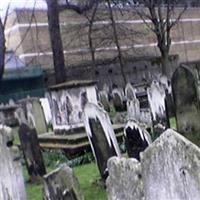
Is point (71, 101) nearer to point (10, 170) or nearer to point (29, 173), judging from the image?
point (29, 173)

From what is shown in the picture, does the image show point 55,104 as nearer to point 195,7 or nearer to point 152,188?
point 152,188

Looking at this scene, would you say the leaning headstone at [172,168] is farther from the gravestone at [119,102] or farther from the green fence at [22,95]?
the green fence at [22,95]

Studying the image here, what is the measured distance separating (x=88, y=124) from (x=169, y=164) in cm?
332

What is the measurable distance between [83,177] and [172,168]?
13.9 ft

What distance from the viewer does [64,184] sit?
12.7 ft

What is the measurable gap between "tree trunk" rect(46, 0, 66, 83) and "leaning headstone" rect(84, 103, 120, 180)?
27.4 ft

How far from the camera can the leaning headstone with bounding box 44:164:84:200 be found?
3.83 metres

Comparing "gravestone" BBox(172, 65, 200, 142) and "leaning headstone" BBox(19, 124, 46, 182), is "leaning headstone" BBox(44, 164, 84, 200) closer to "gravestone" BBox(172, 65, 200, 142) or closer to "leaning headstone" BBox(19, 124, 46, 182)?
"gravestone" BBox(172, 65, 200, 142)

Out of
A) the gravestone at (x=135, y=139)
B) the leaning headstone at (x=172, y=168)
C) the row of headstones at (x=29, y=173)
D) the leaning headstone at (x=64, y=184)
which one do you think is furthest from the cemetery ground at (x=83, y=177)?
the leaning headstone at (x=172, y=168)

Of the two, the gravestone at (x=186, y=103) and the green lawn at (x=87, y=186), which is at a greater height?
the gravestone at (x=186, y=103)

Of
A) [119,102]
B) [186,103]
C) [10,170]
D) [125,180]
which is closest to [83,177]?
[186,103]

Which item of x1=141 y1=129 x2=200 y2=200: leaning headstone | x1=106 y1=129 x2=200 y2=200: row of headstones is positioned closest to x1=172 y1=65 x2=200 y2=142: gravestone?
x1=106 y1=129 x2=200 y2=200: row of headstones

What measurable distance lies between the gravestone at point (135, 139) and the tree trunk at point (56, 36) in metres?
8.88

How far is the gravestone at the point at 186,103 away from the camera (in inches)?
260
